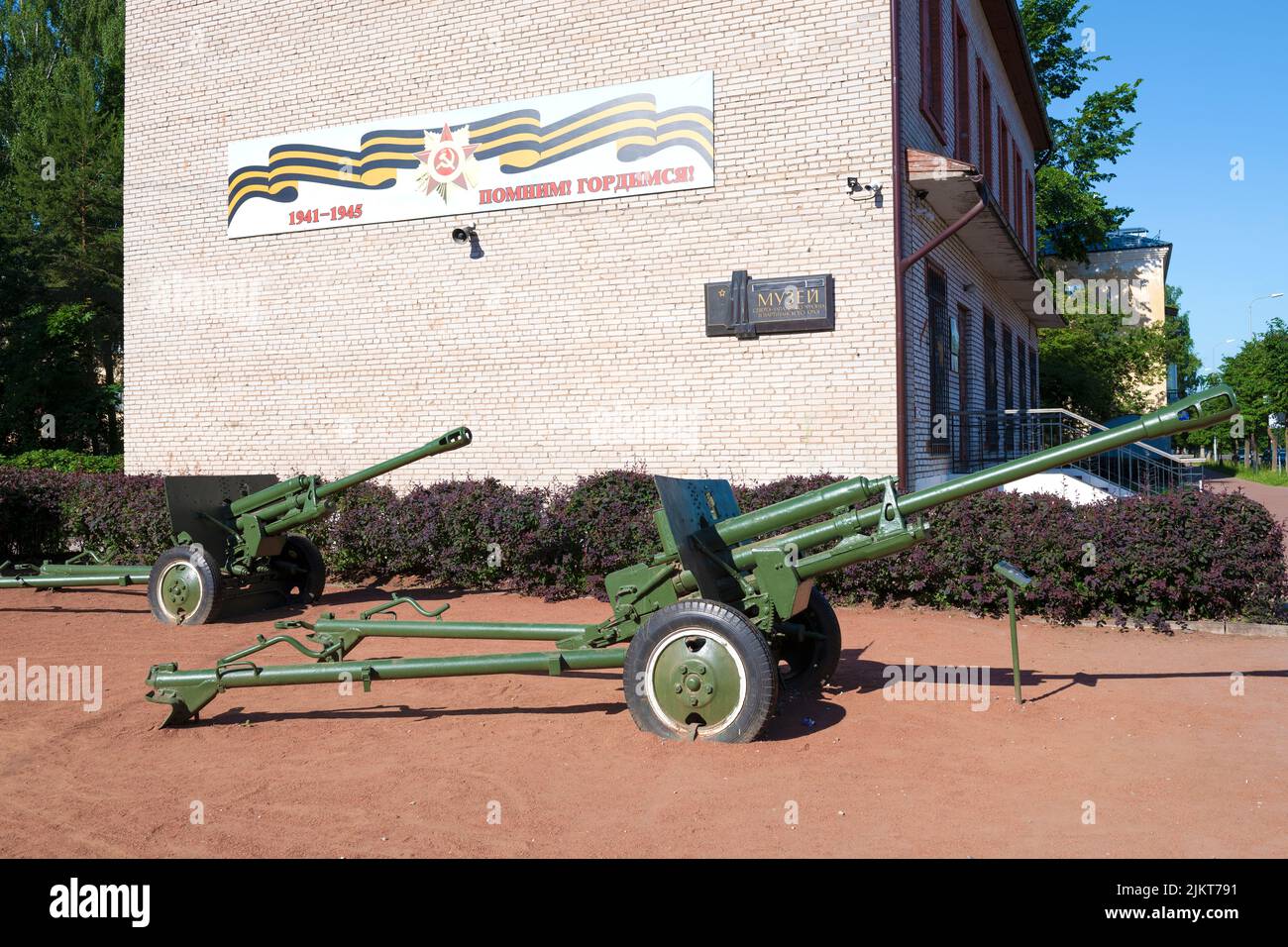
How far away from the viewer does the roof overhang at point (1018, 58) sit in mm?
18047

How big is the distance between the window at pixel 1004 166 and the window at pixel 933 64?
18.7ft

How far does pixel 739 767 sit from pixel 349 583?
Answer: 7969mm

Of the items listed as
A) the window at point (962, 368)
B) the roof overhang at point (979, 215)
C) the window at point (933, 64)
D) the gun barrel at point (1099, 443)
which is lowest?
the gun barrel at point (1099, 443)

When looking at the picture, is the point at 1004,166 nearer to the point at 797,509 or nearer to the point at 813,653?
the point at 813,653

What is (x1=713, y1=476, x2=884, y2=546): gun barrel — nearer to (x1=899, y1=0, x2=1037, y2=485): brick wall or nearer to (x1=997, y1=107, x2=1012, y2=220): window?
(x1=899, y1=0, x2=1037, y2=485): brick wall

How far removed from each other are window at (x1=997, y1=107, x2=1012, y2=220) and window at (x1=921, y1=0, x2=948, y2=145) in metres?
5.70

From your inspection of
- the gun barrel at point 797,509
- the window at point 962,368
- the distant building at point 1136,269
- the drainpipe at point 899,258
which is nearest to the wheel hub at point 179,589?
the gun barrel at point 797,509

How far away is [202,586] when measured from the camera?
909 cm

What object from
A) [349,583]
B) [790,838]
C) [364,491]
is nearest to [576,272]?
[364,491]

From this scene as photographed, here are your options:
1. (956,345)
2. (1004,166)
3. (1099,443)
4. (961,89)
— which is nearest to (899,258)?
(956,345)

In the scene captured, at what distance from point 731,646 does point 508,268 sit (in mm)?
8387

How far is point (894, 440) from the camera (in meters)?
10.5

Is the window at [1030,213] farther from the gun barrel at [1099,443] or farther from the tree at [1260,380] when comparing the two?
the gun barrel at [1099,443]

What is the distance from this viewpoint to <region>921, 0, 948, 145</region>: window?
12.5m
